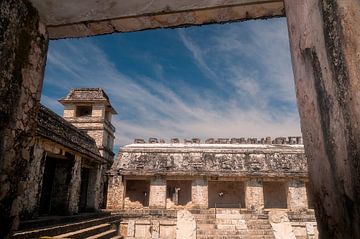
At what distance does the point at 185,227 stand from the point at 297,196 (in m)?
9.12

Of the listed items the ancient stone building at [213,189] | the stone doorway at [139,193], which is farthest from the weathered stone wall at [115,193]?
the stone doorway at [139,193]

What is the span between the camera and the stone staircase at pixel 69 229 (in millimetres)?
6584

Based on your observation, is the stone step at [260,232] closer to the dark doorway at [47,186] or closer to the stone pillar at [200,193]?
the stone pillar at [200,193]

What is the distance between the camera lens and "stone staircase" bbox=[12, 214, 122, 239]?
658 centimetres

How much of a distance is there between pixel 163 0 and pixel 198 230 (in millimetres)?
12848

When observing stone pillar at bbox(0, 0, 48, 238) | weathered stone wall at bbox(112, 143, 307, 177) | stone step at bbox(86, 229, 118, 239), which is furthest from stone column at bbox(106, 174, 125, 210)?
stone pillar at bbox(0, 0, 48, 238)

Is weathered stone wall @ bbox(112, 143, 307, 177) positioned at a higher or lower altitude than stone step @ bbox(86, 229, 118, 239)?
higher

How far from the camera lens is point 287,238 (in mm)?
12414

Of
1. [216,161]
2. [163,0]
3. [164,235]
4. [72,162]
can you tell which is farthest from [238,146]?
[163,0]

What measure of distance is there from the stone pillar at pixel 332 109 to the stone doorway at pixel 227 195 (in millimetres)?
20665

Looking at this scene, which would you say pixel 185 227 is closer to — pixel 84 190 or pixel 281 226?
pixel 281 226

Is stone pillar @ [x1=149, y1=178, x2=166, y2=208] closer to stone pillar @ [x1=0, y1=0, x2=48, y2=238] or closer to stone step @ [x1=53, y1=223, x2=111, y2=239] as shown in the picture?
stone step @ [x1=53, y1=223, x2=111, y2=239]

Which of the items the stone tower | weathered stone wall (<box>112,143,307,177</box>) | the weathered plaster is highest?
the stone tower

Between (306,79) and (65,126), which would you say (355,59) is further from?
(65,126)
